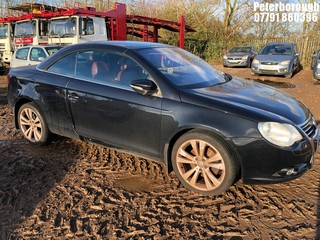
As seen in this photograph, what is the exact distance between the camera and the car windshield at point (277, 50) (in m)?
13.2

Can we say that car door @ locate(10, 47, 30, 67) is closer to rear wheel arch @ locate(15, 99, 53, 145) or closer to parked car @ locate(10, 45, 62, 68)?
parked car @ locate(10, 45, 62, 68)

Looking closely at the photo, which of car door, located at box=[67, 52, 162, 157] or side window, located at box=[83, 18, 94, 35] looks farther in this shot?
side window, located at box=[83, 18, 94, 35]

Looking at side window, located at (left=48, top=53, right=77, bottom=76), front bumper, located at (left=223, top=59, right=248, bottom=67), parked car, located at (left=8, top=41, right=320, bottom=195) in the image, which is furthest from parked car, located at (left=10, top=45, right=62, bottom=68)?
front bumper, located at (left=223, top=59, right=248, bottom=67)

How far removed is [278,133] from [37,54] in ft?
32.9

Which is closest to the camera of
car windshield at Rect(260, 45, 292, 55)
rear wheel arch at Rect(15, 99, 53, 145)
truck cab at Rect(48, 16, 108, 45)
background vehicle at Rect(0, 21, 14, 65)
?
rear wheel arch at Rect(15, 99, 53, 145)

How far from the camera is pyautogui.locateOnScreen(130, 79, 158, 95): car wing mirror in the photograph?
314 centimetres

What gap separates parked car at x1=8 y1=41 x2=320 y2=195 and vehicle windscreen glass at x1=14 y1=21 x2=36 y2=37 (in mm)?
11528

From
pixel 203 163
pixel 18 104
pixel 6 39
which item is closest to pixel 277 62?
pixel 203 163

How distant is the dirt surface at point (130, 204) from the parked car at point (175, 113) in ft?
0.95

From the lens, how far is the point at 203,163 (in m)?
3.07

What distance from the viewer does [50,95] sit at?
13.0 ft

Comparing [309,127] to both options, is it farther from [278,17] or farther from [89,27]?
[278,17]

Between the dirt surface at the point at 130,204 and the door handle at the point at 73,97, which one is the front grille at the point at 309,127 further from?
the door handle at the point at 73,97

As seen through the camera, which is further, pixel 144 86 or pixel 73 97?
pixel 73 97
